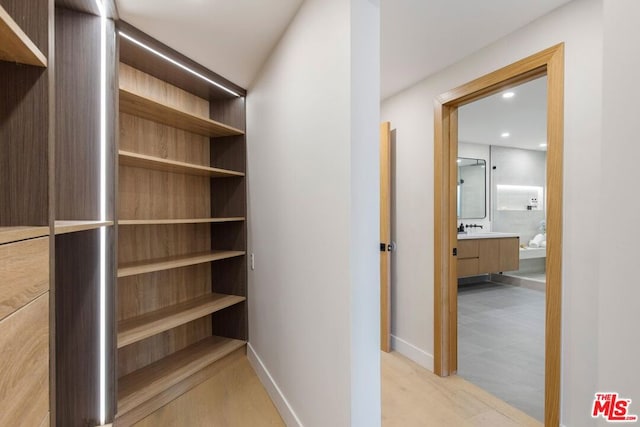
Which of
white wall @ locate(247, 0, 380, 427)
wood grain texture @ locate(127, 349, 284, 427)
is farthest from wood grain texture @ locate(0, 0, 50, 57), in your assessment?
wood grain texture @ locate(127, 349, 284, 427)

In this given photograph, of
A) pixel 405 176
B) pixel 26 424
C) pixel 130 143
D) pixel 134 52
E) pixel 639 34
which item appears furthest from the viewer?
pixel 405 176

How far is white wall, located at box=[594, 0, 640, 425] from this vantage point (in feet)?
1.95

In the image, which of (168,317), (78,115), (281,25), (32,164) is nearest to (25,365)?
(32,164)

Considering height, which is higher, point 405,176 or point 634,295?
point 405,176

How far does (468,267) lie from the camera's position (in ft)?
15.0

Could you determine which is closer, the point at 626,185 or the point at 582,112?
the point at 626,185

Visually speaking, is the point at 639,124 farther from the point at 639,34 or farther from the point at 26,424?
the point at 26,424

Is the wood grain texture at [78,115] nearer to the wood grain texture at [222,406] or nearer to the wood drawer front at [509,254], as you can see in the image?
the wood grain texture at [222,406]

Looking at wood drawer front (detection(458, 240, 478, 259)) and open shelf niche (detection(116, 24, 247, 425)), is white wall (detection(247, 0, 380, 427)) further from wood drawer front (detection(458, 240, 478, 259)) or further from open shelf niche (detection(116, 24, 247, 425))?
wood drawer front (detection(458, 240, 478, 259))

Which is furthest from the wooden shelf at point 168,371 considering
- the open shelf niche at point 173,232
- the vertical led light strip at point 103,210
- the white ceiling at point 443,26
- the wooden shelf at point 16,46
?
the white ceiling at point 443,26

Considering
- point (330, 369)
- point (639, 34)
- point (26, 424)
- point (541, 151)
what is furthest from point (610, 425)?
point (541, 151)

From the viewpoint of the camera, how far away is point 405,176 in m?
2.85

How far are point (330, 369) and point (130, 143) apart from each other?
6.70ft

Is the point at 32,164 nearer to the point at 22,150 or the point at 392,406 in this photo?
the point at 22,150
